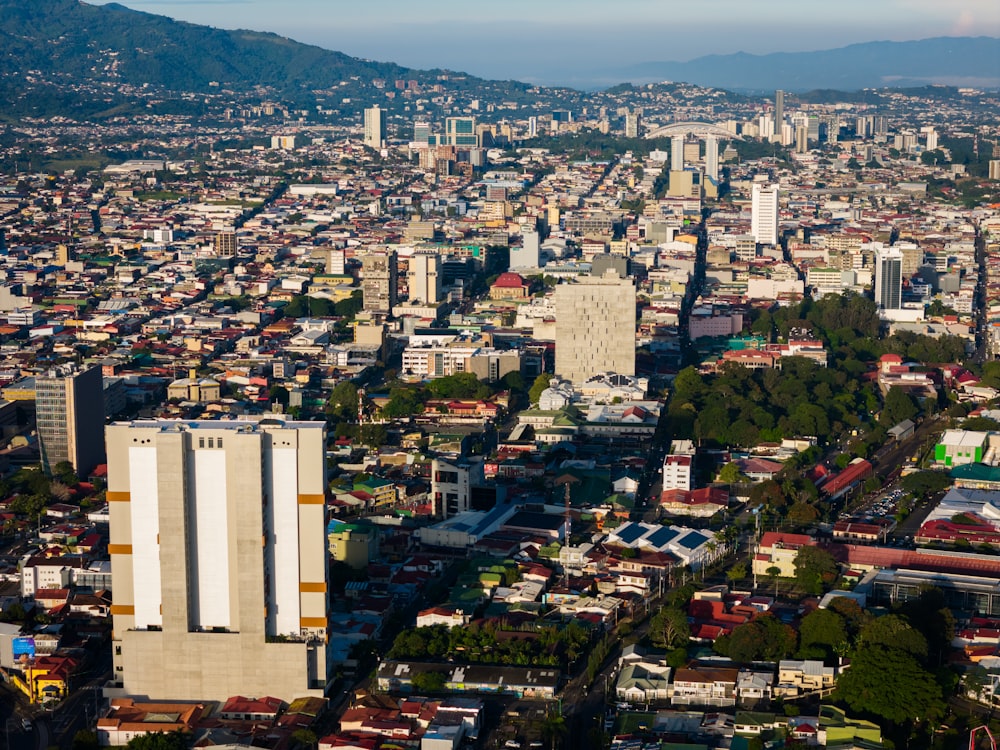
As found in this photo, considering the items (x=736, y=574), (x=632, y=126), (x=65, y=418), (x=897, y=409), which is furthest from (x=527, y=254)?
(x=632, y=126)

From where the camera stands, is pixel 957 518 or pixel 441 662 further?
pixel 957 518

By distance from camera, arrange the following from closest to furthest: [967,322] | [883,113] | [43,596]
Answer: [43,596], [967,322], [883,113]

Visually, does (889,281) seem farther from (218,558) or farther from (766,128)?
(766,128)

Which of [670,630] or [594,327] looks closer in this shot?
[670,630]

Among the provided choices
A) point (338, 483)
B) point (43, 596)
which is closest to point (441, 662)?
point (43, 596)

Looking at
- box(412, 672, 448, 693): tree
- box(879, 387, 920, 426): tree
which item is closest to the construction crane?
box(412, 672, 448, 693): tree

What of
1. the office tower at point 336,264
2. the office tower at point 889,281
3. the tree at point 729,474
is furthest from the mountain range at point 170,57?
the tree at point 729,474

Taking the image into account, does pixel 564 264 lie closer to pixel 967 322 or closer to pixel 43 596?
pixel 967 322
